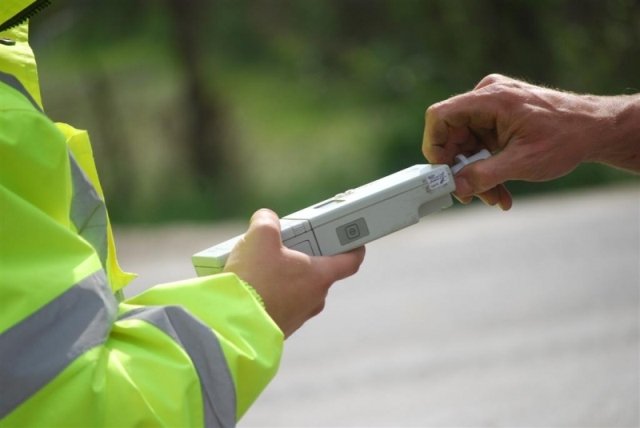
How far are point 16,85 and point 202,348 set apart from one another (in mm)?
500

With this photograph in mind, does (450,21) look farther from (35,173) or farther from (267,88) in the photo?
(35,173)

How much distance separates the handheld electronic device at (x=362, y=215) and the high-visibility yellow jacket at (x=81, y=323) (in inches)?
9.9

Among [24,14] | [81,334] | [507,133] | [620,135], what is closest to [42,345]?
[81,334]

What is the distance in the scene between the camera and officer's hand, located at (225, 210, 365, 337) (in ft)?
6.73

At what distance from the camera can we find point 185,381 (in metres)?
1.82

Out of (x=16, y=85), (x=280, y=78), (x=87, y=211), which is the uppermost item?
(x=16, y=85)

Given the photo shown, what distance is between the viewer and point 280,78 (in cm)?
2036

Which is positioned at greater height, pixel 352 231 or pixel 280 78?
pixel 352 231

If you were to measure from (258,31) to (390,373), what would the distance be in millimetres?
14794

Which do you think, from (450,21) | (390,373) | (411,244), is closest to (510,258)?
(411,244)

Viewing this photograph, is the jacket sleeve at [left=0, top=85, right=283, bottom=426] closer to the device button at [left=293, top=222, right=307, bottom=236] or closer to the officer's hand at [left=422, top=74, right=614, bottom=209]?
the device button at [left=293, top=222, right=307, bottom=236]

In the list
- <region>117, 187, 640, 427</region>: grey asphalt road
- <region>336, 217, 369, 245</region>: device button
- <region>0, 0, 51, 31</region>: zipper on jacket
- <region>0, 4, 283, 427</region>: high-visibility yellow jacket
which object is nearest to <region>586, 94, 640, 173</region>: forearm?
<region>336, 217, 369, 245</region>: device button

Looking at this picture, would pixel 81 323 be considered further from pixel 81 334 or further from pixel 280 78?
pixel 280 78

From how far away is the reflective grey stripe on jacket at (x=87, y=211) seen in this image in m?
1.96
